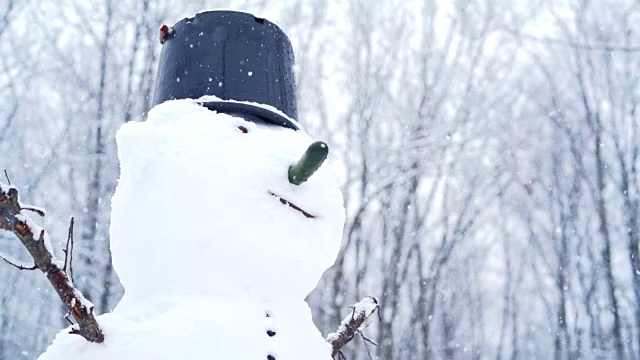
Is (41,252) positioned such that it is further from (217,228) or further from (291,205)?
(291,205)

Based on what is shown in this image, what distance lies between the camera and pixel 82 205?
7922mm

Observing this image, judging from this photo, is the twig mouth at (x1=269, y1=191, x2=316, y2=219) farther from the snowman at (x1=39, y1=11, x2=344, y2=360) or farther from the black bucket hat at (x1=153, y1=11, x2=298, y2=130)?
the black bucket hat at (x1=153, y1=11, x2=298, y2=130)

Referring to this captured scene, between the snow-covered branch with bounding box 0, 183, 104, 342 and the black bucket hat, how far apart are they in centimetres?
62

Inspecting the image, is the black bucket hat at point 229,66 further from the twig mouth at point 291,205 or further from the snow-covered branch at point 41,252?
the snow-covered branch at point 41,252

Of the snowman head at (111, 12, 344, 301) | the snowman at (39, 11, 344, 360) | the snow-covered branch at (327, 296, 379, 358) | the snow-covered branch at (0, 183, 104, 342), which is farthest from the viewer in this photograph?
the snow-covered branch at (327, 296, 379, 358)

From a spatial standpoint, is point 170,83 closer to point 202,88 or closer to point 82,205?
point 202,88

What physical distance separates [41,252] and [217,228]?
0.40 m

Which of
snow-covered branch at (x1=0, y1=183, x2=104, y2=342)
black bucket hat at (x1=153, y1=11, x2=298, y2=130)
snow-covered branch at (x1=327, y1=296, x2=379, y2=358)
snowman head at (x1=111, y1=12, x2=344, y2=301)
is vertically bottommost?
snow-covered branch at (x1=0, y1=183, x2=104, y2=342)

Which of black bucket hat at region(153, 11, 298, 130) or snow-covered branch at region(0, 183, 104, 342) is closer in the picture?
snow-covered branch at region(0, 183, 104, 342)

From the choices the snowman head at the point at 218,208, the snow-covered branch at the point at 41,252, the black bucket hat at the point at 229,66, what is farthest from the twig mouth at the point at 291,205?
the snow-covered branch at the point at 41,252

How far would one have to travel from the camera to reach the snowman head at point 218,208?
4.46ft

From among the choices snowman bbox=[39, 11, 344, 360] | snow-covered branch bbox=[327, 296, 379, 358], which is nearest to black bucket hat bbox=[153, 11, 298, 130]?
snowman bbox=[39, 11, 344, 360]

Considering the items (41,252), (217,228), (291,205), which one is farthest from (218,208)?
(41,252)

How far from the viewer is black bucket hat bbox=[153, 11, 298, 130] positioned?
1.62 metres
